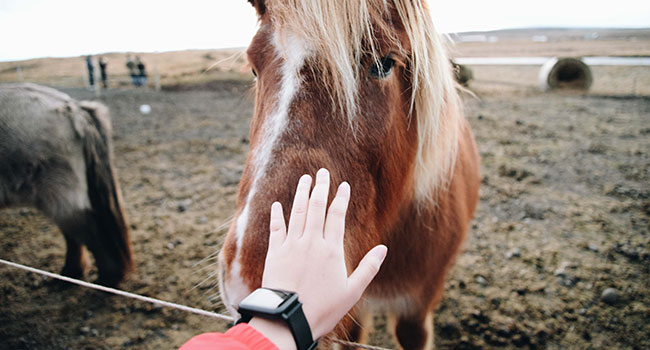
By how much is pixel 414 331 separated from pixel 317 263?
2.05 metres

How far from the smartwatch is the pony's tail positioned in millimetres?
3477

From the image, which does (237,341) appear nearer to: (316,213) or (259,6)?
(316,213)

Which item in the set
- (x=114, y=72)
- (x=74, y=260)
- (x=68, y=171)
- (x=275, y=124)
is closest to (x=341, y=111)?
(x=275, y=124)

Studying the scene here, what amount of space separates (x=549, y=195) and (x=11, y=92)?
21.2ft

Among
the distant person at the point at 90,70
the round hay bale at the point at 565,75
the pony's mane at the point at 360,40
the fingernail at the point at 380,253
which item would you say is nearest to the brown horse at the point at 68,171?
the pony's mane at the point at 360,40

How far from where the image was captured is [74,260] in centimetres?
372

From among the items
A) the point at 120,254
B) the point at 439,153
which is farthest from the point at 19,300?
the point at 439,153

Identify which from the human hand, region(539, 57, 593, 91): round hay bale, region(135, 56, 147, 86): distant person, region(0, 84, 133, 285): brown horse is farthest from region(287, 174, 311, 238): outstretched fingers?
region(135, 56, 147, 86): distant person

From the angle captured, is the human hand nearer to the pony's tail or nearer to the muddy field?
the muddy field

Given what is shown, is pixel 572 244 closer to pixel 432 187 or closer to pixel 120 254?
pixel 432 187

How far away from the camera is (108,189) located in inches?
140

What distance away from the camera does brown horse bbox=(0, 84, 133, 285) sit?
3186 millimetres

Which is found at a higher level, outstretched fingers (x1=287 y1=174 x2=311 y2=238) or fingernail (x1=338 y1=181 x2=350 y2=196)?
fingernail (x1=338 y1=181 x2=350 y2=196)

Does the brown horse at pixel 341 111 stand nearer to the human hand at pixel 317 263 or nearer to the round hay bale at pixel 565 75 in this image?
the human hand at pixel 317 263
